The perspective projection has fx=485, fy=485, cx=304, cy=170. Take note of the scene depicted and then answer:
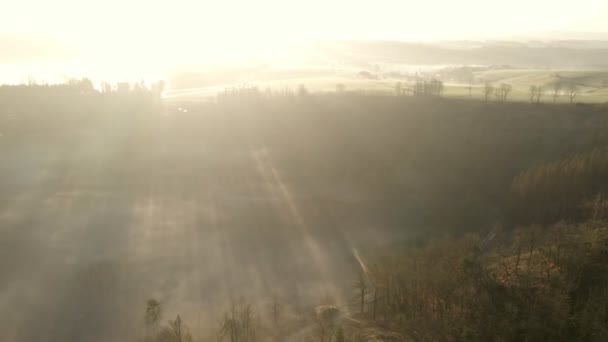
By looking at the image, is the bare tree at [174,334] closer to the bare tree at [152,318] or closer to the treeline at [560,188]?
the bare tree at [152,318]

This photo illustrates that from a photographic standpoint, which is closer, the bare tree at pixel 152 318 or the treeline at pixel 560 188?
the bare tree at pixel 152 318

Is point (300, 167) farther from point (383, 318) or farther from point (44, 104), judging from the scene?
point (44, 104)

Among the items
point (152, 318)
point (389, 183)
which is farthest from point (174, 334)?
point (389, 183)

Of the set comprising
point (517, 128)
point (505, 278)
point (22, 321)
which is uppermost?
point (517, 128)

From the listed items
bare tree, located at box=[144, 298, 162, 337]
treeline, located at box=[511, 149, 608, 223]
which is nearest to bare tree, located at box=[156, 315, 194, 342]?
bare tree, located at box=[144, 298, 162, 337]

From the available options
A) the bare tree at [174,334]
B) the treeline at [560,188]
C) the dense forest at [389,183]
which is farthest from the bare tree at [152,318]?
the treeline at [560,188]

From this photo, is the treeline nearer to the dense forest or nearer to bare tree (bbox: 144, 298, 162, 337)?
the dense forest

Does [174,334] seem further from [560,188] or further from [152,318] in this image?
[560,188]

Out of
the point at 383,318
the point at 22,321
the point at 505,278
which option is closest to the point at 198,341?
the point at 383,318
